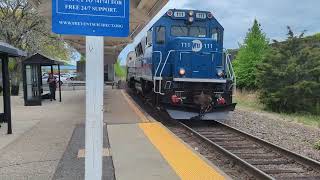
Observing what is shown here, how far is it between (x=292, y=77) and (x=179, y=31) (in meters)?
8.94

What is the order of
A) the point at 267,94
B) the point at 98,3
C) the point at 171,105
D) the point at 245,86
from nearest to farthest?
the point at 98,3 < the point at 171,105 < the point at 267,94 < the point at 245,86

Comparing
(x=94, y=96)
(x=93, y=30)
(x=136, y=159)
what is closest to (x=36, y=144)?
(x=136, y=159)

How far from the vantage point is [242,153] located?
10211 mm

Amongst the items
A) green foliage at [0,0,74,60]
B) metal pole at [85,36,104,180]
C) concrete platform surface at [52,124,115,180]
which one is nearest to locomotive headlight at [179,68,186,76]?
concrete platform surface at [52,124,115,180]

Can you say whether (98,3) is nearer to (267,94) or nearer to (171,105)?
(171,105)

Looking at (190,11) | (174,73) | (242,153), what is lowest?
(242,153)

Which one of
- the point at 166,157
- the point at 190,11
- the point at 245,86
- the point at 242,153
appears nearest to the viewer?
the point at 166,157

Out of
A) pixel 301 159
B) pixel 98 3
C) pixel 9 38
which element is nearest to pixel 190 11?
pixel 301 159

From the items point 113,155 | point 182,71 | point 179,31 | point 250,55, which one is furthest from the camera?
point 250,55

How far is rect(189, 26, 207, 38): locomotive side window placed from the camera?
1543 centimetres

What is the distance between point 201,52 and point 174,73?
1.07m

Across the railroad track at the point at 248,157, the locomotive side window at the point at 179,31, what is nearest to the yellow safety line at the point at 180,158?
the railroad track at the point at 248,157

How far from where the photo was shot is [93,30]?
473cm

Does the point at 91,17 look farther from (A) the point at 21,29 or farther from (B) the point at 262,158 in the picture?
(A) the point at 21,29
